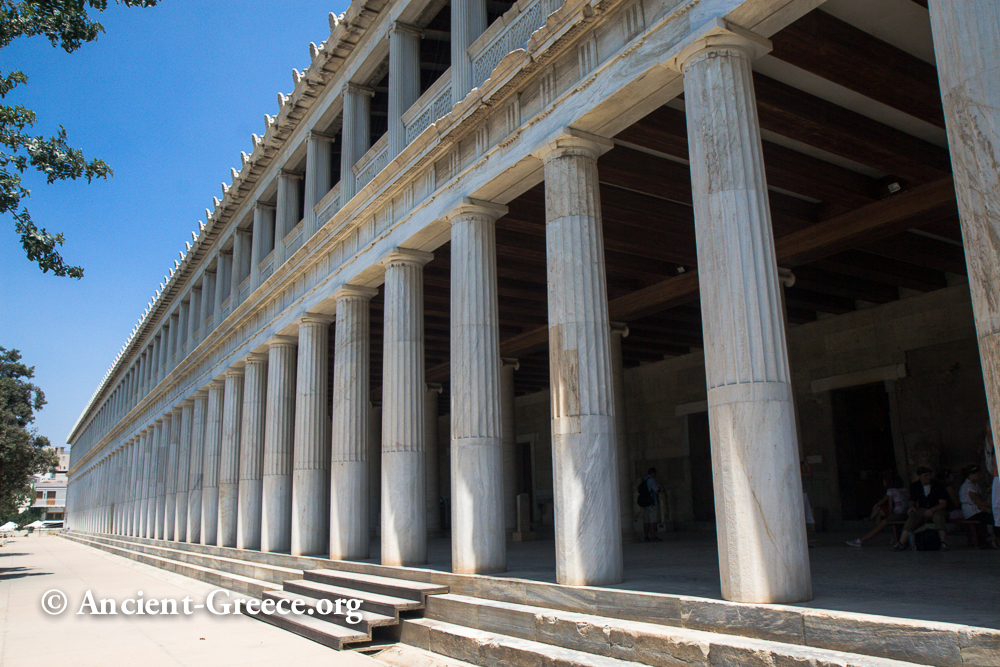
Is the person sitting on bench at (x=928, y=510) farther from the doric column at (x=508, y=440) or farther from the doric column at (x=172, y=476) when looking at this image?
the doric column at (x=172, y=476)

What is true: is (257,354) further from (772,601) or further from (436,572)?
(772,601)

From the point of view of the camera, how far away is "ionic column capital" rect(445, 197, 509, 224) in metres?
10.7

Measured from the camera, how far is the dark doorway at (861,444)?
697 inches

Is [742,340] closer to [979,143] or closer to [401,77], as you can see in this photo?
[979,143]

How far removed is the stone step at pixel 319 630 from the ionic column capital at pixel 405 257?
583cm

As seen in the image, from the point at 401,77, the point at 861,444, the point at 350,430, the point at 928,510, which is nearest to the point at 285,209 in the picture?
the point at 401,77

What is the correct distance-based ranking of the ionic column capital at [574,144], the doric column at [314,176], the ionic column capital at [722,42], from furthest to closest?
the doric column at [314,176] → the ionic column capital at [574,144] → the ionic column capital at [722,42]

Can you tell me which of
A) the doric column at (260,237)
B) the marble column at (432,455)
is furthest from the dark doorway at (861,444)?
the doric column at (260,237)

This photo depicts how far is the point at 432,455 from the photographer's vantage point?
27047 millimetres

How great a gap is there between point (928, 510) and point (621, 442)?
7.31 meters

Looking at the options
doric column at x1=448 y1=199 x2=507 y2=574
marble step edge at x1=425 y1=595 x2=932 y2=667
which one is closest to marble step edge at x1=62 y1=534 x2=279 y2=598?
doric column at x1=448 y1=199 x2=507 y2=574

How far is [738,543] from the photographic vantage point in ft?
20.1

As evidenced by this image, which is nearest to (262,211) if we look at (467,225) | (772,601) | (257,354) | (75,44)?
(257,354)

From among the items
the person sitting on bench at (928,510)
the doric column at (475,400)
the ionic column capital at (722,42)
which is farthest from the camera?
the person sitting on bench at (928,510)
